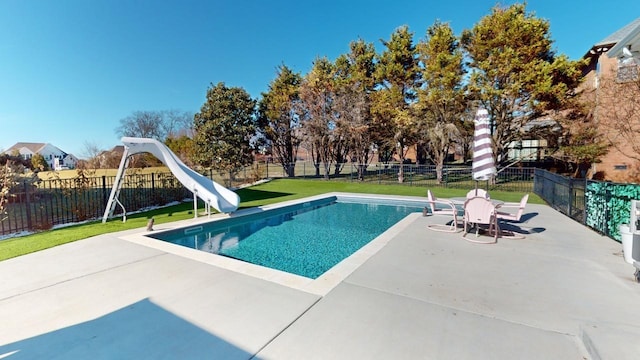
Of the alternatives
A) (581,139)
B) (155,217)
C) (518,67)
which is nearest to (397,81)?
(518,67)

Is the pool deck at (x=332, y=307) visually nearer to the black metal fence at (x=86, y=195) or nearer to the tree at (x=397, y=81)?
the black metal fence at (x=86, y=195)

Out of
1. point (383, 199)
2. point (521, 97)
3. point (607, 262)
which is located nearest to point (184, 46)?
point (383, 199)

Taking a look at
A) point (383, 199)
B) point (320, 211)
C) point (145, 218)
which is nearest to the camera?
point (145, 218)

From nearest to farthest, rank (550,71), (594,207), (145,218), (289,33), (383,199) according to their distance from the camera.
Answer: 1. (594,207)
2. (145,218)
3. (383,199)
4. (550,71)
5. (289,33)

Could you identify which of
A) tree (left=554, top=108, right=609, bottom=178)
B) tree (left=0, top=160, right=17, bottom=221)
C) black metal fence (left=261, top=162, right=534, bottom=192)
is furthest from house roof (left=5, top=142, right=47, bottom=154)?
tree (left=554, top=108, right=609, bottom=178)

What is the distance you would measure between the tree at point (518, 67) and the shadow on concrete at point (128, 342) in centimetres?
1635

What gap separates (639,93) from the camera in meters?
10.2

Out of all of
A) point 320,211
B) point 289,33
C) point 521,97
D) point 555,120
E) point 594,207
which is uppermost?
point 289,33

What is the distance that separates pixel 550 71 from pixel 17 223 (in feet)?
68.1

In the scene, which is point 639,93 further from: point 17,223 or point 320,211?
point 17,223

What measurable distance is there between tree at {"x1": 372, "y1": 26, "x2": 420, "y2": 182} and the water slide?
1216 centimetres

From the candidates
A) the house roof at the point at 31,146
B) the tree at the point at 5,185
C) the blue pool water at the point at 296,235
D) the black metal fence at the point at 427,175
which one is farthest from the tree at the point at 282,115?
the house roof at the point at 31,146

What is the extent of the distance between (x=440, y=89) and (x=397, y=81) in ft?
11.0

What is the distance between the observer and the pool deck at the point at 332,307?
2.44 m
